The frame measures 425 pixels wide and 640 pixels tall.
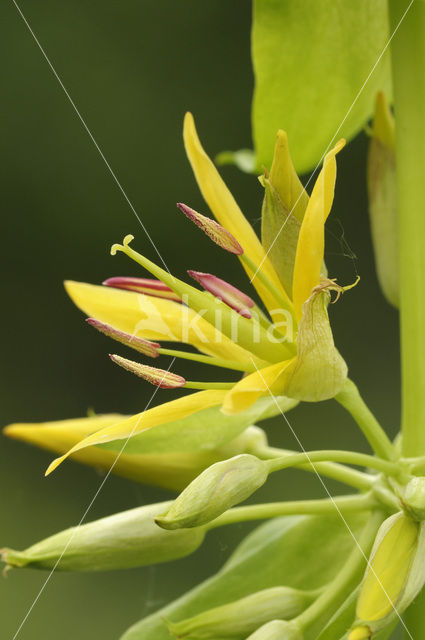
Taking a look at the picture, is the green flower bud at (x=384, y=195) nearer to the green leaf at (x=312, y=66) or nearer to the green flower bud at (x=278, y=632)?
the green leaf at (x=312, y=66)

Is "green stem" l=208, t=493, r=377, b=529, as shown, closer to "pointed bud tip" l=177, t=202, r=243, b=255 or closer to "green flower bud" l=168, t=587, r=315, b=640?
"green flower bud" l=168, t=587, r=315, b=640

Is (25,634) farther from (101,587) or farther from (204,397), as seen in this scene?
(204,397)

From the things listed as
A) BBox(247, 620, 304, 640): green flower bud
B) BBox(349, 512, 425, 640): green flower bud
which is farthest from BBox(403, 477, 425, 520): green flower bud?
BBox(247, 620, 304, 640): green flower bud

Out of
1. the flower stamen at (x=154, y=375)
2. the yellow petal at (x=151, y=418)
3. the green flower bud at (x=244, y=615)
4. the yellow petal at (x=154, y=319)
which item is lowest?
the green flower bud at (x=244, y=615)

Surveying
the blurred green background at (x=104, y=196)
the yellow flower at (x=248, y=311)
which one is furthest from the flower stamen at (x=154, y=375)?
the blurred green background at (x=104, y=196)

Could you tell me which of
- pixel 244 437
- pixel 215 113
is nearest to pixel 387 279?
pixel 244 437
